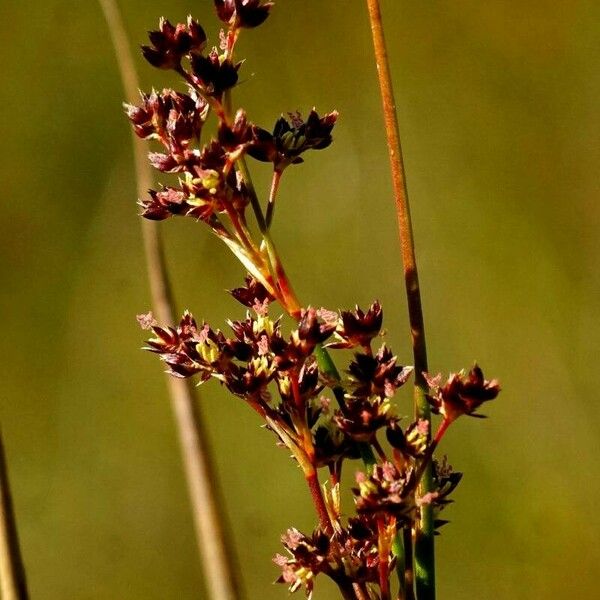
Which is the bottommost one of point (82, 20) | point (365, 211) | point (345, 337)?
point (345, 337)

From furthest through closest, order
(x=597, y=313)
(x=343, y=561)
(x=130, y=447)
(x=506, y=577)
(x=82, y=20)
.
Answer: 1. (x=82, y=20)
2. (x=130, y=447)
3. (x=597, y=313)
4. (x=506, y=577)
5. (x=343, y=561)

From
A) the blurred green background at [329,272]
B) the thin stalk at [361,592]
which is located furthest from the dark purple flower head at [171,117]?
the blurred green background at [329,272]

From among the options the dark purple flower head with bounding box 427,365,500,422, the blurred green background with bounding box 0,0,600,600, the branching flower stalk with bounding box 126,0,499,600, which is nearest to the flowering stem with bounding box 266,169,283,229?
the branching flower stalk with bounding box 126,0,499,600

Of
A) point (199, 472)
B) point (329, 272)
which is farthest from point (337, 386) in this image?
point (329, 272)

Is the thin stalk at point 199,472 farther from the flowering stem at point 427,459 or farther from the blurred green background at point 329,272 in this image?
the blurred green background at point 329,272

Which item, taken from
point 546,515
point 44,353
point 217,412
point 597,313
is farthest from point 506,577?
point 44,353

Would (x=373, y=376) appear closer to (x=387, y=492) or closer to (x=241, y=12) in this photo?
(x=387, y=492)

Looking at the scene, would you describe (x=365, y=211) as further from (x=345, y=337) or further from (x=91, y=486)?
(x=345, y=337)
